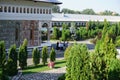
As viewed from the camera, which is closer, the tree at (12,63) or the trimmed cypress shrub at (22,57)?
the tree at (12,63)

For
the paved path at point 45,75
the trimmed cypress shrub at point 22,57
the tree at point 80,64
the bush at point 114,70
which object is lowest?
the paved path at point 45,75

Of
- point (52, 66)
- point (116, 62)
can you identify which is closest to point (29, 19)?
point (52, 66)

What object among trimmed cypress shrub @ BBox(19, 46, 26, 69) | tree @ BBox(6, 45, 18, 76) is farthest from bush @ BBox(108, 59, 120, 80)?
trimmed cypress shrub @ BBox(19, 46, 26, 69)

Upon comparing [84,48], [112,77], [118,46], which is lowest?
[118,46]

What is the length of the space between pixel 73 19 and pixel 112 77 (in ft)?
137

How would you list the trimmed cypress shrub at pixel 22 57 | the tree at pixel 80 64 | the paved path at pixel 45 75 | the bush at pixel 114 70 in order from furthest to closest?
1. the trimmed cypress shrub at pixel 22 57
2. the paved path at pixel 45 75
3. the bush at pixel 114 70
4. the tree at pixel 80 64

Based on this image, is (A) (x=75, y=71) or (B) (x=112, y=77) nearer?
(A) (x=75, y=71)

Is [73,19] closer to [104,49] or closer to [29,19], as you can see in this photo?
[29,19]

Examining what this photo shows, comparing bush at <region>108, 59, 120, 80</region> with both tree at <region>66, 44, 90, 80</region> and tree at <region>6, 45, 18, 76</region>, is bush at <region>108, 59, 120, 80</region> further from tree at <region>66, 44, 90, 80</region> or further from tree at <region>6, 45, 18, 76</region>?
tree at <region>6, 45, 18, 76</region>

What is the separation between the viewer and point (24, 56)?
1894 centimetres

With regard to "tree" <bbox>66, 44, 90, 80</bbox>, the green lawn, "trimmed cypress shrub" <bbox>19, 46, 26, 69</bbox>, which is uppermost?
"tree" <bbox>66, 44, 90, 80</bbox>

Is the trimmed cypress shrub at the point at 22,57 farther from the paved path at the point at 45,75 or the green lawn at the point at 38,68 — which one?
the paved path at the point at 45,75

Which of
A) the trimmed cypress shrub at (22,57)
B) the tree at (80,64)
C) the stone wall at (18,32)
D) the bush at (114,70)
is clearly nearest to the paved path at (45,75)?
the trimmed cypress shrub at (22,57)

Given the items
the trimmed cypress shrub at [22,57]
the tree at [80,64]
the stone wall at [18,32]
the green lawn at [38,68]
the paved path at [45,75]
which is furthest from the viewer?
the stone wall at [18,32]
